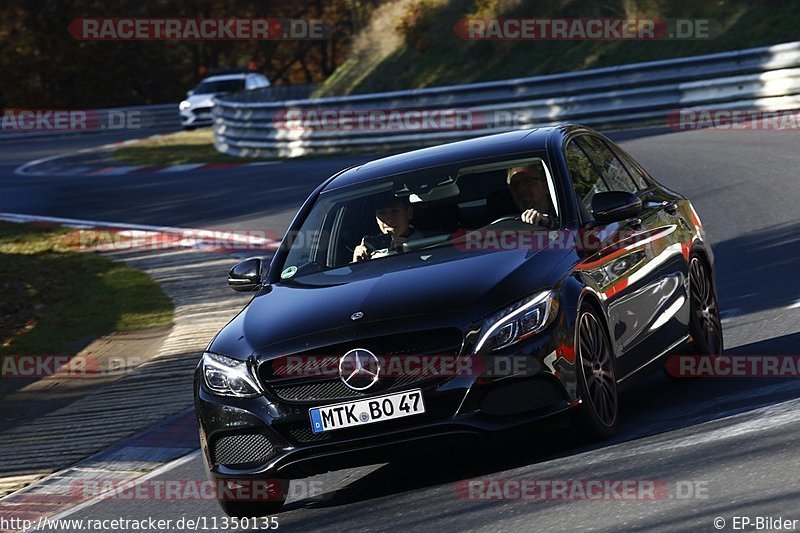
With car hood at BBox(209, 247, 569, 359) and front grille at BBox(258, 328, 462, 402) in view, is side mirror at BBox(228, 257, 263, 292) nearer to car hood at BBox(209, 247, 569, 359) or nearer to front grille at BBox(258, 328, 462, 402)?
car hood at BBox(209, 247, 569, 359)

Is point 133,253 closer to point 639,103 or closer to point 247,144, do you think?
point 639,103

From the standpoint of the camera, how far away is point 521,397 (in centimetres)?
660

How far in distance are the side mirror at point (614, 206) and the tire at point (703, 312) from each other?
1124mm

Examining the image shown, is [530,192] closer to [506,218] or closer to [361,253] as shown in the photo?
[506,218]

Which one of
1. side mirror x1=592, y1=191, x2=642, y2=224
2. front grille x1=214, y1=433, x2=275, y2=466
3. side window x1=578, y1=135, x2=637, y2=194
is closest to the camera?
front grille x1=214, y1=433, x2=275, y2=466

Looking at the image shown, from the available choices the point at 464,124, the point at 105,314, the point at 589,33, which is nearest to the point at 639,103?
the point at 464,124

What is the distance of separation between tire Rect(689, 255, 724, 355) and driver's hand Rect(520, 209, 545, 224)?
1.26 metres

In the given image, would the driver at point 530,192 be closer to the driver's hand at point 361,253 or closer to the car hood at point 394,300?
the car hood at point 394,300

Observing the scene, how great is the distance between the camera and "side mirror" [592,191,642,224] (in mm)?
7516

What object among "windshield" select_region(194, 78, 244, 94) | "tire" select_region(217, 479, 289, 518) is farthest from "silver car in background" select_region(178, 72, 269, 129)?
"tire" select_region(217, 479, 289, 518)

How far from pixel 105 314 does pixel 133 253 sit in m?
3.71

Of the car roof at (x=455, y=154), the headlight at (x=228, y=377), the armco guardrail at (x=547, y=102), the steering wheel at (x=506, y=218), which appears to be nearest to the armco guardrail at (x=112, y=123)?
the armco guardrail at (x=547, y=102)

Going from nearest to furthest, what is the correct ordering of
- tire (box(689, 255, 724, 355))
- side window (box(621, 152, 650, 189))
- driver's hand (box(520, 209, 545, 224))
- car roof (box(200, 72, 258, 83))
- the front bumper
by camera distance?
the front bumper, driver's hand (box(520, 209, 545, 224)), tire (box(689, 255, 724, 355)), side window (box(621, 152, 650, 189)), car roof (box(200, 72, 258, 83))

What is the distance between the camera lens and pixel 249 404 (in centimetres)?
681
